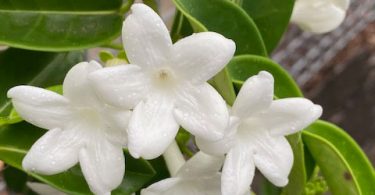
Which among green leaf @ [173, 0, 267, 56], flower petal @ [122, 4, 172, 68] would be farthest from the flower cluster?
green leaf @ [173, 0, 267, 56]

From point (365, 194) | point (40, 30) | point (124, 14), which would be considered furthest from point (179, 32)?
point (365, 194)

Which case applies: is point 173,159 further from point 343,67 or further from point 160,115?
point 343,67

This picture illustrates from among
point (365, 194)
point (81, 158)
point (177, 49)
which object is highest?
point (177, 49)

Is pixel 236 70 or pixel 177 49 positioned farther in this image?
pixel 236 70

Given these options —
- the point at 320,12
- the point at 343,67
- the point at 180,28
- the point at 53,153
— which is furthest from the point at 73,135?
the point at 343,67

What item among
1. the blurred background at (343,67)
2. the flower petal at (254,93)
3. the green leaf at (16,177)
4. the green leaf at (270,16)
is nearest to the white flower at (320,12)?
the green leaf at (270,16)

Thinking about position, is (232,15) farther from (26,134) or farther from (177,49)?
(26,134)
